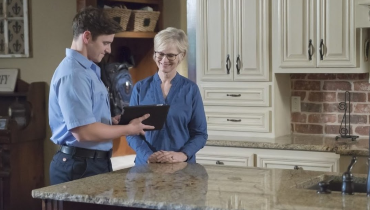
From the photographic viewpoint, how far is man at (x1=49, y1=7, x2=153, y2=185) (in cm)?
301

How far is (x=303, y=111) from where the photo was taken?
498cm

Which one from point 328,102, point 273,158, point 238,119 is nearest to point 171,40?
point 273,158

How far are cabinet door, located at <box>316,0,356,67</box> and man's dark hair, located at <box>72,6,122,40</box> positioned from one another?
186 centimetres

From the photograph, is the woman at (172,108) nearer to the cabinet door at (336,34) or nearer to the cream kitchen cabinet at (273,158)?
the cream kitchen cabinet at (273,158)

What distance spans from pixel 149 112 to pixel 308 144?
5.33 feet

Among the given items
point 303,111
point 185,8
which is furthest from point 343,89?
point 185,8

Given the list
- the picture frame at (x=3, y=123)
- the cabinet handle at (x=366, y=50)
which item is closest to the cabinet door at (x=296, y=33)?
the cabinet handle at (x=366, y=50)

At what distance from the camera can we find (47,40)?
5.50 meters

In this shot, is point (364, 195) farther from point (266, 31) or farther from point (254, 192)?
point (266, 31)

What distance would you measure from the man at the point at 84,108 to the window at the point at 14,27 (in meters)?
2.50

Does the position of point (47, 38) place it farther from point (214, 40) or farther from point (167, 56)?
point (167, 56)

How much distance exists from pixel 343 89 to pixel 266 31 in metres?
0.74

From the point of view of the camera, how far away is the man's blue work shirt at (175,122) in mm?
3410

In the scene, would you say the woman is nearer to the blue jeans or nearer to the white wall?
the blue jeans
